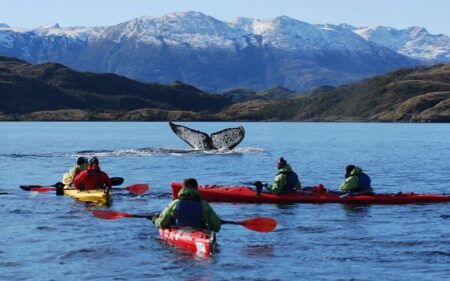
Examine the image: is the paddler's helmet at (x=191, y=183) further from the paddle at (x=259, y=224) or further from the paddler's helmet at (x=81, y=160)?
the paddler's helmet at (x=81, y=160)

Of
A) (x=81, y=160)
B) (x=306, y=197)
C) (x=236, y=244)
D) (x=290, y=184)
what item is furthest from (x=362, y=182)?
(x=81, y=160)

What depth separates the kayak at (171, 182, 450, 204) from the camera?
41125 millimetres

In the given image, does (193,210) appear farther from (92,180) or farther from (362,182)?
(362,182)

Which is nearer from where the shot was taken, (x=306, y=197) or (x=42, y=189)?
(x=306, y=197)

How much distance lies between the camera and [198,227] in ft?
92.0

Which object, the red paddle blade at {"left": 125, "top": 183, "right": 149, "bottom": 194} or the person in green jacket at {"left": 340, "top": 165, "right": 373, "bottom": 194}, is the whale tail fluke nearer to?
the red paddle blade at {"left": 125, "top": 183, "right": 149, "bottom": 194}

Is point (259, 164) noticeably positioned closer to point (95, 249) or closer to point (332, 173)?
point (332, 173)

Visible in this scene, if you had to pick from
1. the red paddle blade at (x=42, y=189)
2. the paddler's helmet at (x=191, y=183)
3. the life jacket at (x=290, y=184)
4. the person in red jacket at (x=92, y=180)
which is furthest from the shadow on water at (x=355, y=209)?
the red paddle blade at (x=42, y=189)

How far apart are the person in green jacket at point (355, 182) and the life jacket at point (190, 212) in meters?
14.6

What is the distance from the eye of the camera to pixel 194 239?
27.3m

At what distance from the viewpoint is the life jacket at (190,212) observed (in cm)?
2791

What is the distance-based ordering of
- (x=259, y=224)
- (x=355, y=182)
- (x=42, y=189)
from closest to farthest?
(x=259, y=224) → (x=355, y=182) → (x=42, y=189)

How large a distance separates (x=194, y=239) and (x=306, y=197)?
1515cm

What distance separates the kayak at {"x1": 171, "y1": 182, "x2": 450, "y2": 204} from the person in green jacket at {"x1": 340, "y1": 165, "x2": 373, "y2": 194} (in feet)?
1.15
